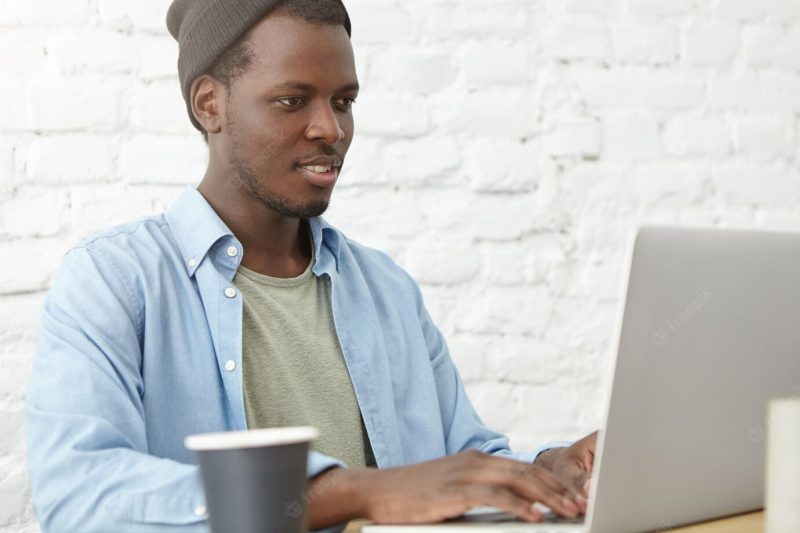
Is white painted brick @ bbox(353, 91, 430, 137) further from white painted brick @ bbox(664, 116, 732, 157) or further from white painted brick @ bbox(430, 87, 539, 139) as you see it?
white painted brick @ bbox(664, 116, 732, 157)

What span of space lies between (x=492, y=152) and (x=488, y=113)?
0.25 ft

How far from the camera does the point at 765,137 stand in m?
2.07

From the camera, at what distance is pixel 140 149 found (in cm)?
179

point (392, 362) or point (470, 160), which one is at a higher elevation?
point (470, 160)

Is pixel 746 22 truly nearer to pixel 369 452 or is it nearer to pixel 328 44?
pixel 328 44

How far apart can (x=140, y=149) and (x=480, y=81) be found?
2.15ft

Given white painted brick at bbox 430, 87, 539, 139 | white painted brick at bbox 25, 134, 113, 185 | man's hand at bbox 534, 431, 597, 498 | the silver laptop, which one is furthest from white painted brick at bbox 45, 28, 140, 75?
the silver laptop

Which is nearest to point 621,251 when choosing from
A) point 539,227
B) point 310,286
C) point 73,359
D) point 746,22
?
point 539,227

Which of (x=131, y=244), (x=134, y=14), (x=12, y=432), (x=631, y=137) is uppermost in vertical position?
(x=134, y=14)

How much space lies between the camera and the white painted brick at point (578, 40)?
197cm

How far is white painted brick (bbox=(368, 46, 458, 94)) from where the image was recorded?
188 centimetres

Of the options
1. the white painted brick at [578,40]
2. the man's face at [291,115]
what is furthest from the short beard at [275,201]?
the white painted brick at [578,40]

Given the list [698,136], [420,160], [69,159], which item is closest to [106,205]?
[69,159]

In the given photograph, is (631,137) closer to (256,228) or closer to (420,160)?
(420,160)
